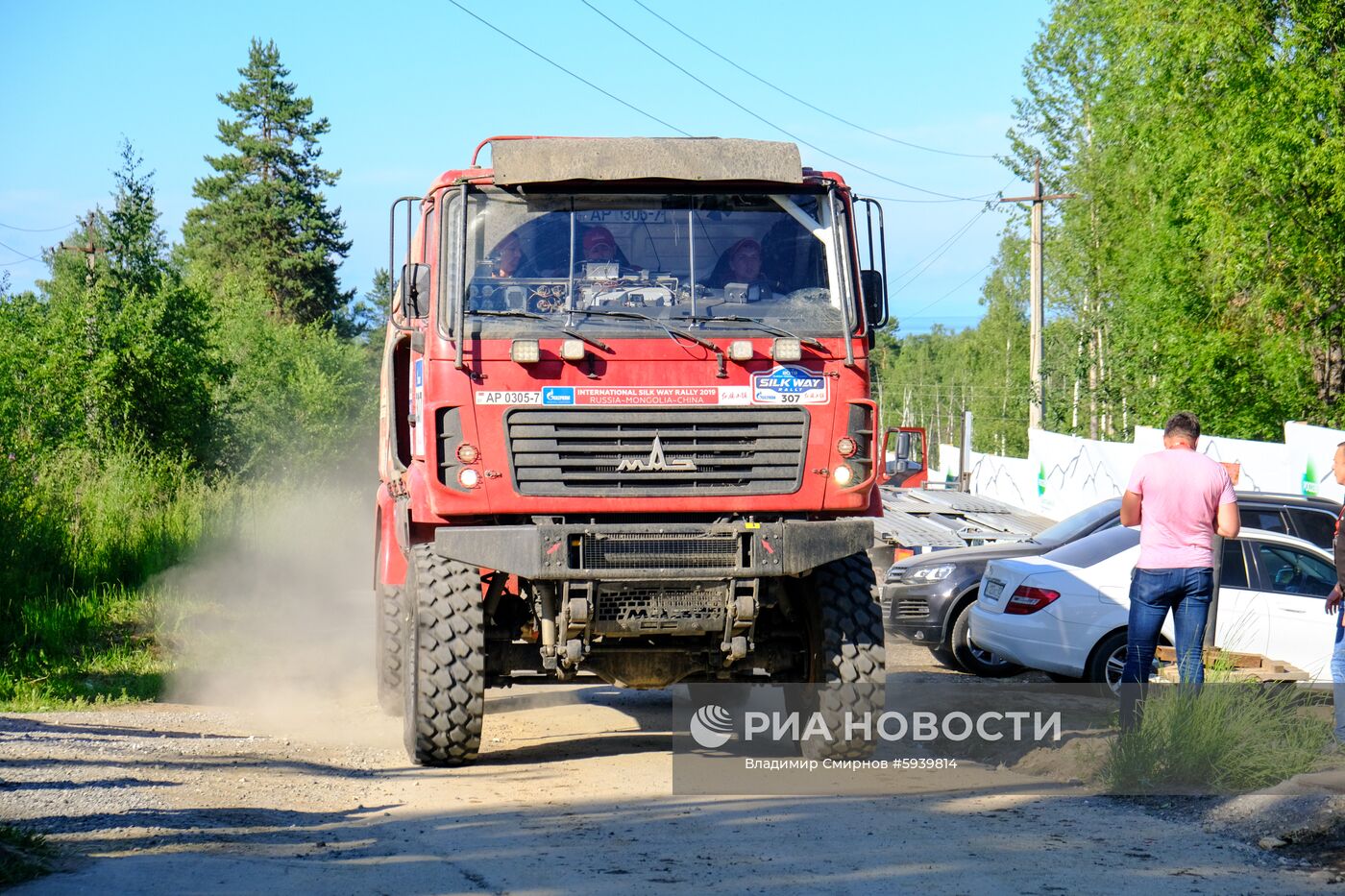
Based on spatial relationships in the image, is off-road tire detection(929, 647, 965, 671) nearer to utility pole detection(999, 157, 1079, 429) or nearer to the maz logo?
the maz logo

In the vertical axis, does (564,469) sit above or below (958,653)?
above

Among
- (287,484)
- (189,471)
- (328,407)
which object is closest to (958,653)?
(189,471)

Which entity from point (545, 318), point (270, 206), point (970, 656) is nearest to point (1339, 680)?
point (545, 318)

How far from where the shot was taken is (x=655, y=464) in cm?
762

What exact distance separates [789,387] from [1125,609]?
4.41 metres

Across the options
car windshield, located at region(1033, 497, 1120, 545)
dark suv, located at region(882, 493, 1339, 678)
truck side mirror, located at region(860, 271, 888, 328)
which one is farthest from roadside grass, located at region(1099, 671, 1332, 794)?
car windshield, located at region(1033, 497, 1120, 545)

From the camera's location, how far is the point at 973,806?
22.9ft

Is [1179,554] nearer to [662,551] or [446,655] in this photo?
[662,551]

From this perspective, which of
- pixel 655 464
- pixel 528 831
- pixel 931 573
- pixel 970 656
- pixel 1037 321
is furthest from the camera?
pixel 1037 321

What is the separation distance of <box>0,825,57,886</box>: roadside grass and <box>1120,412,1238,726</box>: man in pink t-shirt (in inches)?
212

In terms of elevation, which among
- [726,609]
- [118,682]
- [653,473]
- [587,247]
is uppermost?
[587,247]

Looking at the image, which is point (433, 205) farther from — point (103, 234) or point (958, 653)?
point (103, 234)

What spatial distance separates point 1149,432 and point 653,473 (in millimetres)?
22142

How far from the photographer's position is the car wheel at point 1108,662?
10859mm
